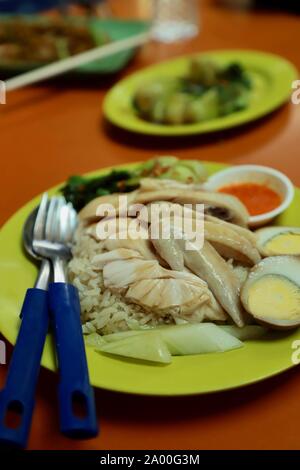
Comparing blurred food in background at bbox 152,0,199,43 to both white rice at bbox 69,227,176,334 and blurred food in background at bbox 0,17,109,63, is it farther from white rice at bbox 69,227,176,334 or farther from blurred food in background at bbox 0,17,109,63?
white rice at bbox 69,227,176,334

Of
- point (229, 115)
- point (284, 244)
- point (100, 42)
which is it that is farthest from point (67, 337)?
point (100, 42)

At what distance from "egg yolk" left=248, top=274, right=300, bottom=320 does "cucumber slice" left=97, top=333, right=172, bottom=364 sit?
198 mm

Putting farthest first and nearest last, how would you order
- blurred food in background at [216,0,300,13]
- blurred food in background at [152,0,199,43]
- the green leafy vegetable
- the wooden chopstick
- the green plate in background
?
blurred food in background at [216,0,300,13] → blurred food in background at [152,0,199,43] → the green plate in background → the wooden chopstick → the green leafy vegetable

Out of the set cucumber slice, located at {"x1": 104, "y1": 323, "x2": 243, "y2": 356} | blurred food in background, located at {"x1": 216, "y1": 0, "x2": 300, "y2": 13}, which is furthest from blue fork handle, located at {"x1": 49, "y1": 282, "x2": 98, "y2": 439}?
blurred food in background, located at {"x1": 216, "y1": 0, "x2": 300, "y2": 13}

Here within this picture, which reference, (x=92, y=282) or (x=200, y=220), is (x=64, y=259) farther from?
(x=200, y=220)

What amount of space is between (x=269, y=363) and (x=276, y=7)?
2999mm

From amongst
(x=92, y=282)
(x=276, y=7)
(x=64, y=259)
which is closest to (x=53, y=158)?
(x=64, y=259)

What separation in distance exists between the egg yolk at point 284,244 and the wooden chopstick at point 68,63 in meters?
1.59

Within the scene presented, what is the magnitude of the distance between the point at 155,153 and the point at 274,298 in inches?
43.3

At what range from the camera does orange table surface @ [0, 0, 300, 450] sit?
1.02 meters

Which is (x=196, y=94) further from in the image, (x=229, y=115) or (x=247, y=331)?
(x=247, y=331)

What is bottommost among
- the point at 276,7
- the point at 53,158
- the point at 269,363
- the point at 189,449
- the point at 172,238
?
the point at 189,449

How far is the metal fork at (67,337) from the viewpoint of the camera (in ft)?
2.92

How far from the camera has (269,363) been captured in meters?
1.02
